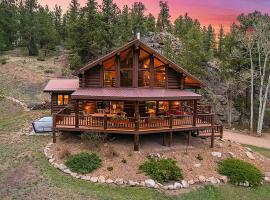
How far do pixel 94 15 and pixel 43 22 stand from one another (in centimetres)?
1925

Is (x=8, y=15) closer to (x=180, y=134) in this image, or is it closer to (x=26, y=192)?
(x=180, y=134)

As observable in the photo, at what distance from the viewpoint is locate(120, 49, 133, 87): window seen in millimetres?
26734

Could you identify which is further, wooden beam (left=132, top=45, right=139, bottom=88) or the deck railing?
wooden beam (left=132, top=45, right=139, bottom=88)

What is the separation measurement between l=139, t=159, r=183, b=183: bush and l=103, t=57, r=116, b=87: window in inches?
321

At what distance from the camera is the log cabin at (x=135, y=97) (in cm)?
2458

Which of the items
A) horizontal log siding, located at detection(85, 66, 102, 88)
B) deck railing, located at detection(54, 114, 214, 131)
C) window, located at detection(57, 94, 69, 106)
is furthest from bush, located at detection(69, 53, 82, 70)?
deck railing, located at detection(54, 114, 214, 131)

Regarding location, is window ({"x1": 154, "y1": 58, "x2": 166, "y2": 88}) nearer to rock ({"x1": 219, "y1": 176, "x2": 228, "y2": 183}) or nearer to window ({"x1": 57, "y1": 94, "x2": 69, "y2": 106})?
rock ({"x1": 219, "y1": 176, "x2": 228, "y2": 183})

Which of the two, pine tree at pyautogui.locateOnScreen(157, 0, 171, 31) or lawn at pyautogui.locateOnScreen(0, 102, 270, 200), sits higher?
pine tree at pyautogui.locateOnScreen(157, 0, 171, 31)

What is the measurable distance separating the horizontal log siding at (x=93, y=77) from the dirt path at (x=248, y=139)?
16085mm

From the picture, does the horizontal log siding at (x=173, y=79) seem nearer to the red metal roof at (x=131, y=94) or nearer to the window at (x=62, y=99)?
the red metal roof at (x=131, y=94)

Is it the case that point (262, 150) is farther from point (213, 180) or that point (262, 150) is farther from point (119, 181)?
point (119, 181)

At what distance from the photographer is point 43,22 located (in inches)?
2687

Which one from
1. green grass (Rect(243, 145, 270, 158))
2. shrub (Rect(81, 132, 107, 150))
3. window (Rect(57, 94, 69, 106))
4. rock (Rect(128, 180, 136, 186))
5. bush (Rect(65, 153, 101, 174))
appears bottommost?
green grass (Rect(243, 145, 270, 158))

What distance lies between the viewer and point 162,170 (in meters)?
21.0
